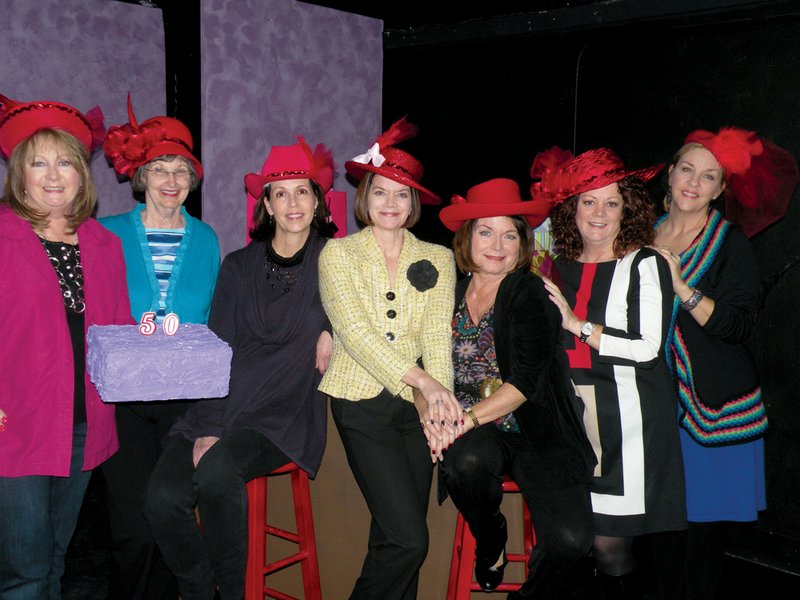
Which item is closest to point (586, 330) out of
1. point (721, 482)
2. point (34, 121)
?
point (721, 482)

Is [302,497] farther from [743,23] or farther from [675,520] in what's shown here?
[743,23]

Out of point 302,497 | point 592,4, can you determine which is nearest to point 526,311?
point 302,497

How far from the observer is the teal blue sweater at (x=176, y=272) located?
298 centimetres

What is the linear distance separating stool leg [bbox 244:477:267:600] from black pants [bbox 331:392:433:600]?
35 centimetres

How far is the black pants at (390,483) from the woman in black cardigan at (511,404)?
0.15 m

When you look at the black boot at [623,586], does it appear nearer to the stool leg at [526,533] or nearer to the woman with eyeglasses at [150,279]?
the stool leg at [526,533]

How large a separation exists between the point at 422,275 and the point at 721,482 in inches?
52.3

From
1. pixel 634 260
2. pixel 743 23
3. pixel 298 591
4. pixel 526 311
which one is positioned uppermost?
pixel 743 23

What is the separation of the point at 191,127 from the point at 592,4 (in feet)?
7.20

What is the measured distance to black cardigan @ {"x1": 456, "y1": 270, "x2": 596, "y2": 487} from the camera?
268cm

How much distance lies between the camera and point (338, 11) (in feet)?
16.5

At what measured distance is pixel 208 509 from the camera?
2.62m

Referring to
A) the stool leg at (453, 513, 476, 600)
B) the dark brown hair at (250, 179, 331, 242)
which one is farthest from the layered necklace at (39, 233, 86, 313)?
the stool leg at (453, 513, 476, 600)

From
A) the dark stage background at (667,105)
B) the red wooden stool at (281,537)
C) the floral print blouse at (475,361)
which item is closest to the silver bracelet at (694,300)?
the floral print blouse at (475,361)
